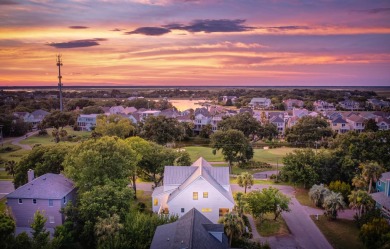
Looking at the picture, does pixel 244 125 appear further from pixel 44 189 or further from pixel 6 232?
pixel 6 232

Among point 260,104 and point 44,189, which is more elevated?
point 260,104

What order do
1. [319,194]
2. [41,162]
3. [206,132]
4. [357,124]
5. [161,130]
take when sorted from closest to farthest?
[319,194] < [41,162] < [161,130] < [206,132] < [357,124]

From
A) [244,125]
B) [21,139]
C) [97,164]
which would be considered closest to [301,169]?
[97,164]

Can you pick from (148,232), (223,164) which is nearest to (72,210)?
(148,232)

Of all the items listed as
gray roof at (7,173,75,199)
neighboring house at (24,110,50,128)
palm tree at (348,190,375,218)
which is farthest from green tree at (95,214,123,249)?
neighboring house at (24,110,50,128)

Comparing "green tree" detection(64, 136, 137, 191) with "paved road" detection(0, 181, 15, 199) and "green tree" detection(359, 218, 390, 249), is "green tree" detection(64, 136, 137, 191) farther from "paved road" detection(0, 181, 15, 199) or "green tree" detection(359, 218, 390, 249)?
"green tree" detection(359, 218, 390, 249)

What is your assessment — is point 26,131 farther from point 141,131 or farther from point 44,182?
point 44,182
